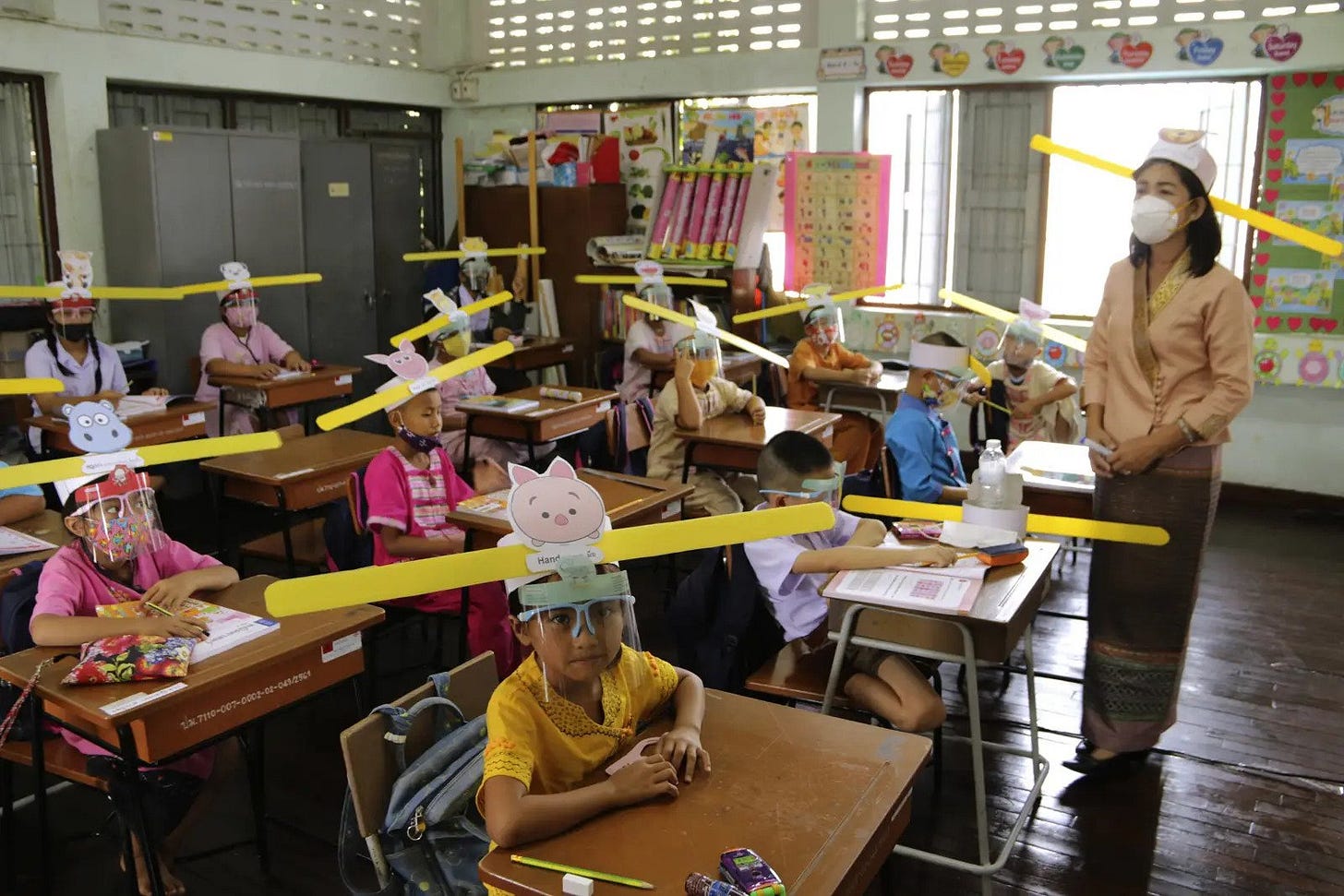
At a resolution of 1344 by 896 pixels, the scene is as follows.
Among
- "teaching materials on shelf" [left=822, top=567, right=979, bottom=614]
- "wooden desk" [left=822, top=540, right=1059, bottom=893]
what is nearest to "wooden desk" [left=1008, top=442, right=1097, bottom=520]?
"wooden desk" [left=822, top=540, right=1059, bottom=893]

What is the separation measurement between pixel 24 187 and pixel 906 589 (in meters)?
5.85

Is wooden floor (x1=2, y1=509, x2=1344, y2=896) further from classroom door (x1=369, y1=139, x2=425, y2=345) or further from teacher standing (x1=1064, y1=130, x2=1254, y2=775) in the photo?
classroom door (x1=369, y1=139, x2=425, y2=345)

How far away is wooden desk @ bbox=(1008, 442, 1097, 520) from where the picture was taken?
147 inches

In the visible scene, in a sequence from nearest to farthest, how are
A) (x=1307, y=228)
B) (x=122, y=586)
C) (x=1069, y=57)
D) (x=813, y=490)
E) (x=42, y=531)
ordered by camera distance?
(x=122, y=586), (x=813, y=490), (x=42, y=531), (x=1307, y=228), (x=1069, y=57)

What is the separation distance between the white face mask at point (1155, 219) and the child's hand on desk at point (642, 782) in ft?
6.68

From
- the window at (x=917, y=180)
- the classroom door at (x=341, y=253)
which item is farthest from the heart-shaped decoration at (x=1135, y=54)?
the classroom door at (x=341, y=253)

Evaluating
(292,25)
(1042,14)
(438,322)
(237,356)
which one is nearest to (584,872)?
(438,322)

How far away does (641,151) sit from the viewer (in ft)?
26.7

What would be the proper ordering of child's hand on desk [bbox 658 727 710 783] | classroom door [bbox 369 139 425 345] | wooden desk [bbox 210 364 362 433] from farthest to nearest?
1. classroom door [bbox 369 139 425 345]
2. wooden desk [bbox 210 364 362 433]
3. child's hand on desk [bbox 658 727 710 783]

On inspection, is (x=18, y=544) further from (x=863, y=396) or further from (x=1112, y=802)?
(x=863, y=396)

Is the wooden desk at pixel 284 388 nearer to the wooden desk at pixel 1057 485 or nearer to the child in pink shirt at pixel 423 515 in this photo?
the child in pink shirt at pixel 423 515

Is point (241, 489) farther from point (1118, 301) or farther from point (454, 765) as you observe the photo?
point (1118, 301)

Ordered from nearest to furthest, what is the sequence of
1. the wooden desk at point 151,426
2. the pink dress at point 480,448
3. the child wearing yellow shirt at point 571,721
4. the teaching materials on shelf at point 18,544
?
the child wearing yellow shirt at point 571,721
the teaching materials on shelf at point 18,544
the wooden desk at point 151,426
the pink dress at point 480,448

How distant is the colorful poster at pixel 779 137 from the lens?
24.6ft
